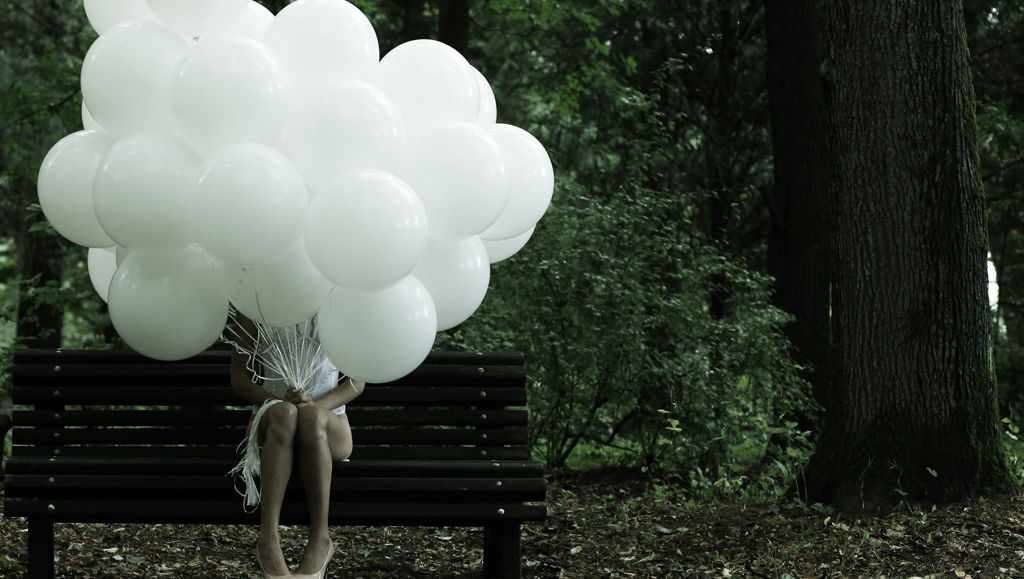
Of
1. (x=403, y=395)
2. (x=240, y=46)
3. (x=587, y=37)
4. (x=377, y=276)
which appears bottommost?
(x=403, y=395)

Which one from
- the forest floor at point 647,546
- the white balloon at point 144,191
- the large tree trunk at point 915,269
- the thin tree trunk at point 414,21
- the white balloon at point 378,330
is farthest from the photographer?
the thin tree trunk at point 414,21

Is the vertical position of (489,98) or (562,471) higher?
(489,98)

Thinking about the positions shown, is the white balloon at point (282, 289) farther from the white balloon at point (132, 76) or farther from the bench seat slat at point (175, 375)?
the bench seat slat at point (175, 375)

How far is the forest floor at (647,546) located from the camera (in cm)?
417

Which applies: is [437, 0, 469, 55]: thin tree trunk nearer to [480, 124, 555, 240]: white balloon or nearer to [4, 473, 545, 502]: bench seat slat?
[480, 124, 555, 240]: white balloon

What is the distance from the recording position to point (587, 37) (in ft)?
36.7

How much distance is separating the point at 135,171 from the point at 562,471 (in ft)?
16.1

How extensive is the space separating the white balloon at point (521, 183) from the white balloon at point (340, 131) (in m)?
0.62

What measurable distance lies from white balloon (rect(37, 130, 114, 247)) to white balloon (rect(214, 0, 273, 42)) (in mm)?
599

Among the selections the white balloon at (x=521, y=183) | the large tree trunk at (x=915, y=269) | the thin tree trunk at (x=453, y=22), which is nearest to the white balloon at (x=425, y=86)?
the white balloon at (x=521, y=183)

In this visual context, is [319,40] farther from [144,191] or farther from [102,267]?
[102,267]

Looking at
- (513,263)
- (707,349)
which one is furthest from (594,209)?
(707,349)

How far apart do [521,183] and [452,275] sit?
0.48 m

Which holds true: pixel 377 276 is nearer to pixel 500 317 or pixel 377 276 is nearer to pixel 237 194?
pixel 237 194
